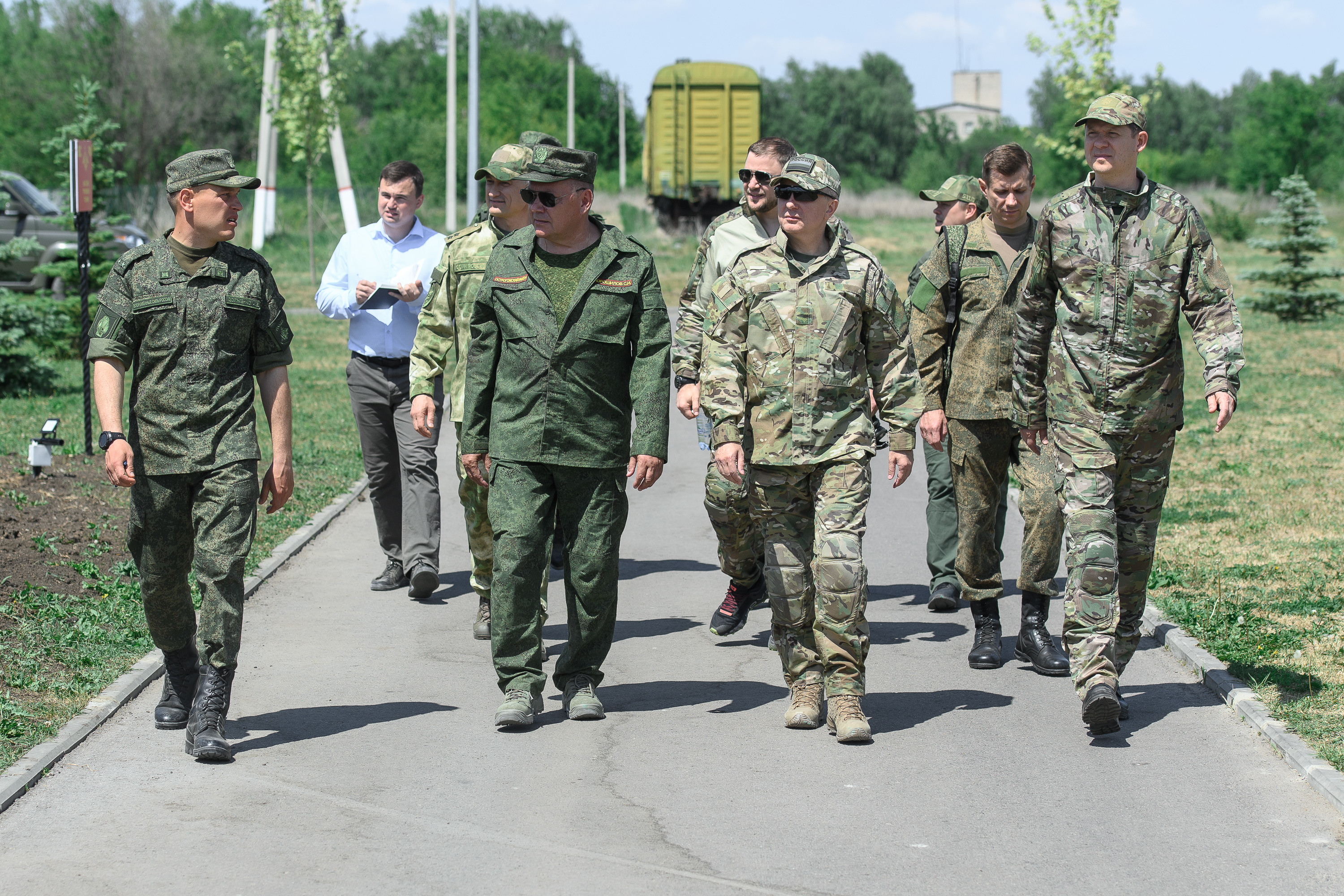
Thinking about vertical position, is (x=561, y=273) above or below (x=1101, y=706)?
above

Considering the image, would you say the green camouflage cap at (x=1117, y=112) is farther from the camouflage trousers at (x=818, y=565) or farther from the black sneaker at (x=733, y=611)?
the black sneaker at (x=733, y=611)

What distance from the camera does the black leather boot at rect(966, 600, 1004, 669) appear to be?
696 centimetres

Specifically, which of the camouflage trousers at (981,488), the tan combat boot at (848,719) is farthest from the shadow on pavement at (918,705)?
the camouflage trousers at (981,488)

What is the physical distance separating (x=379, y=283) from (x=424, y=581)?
162 cm

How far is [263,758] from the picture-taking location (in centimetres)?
560

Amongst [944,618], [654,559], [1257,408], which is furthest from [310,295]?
[944,618]

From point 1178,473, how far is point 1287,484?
933mm

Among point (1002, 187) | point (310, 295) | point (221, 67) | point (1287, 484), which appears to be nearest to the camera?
point (1002, 187)

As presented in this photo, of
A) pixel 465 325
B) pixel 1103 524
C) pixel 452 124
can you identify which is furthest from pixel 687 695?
pixel 452 124

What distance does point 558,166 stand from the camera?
230 inches

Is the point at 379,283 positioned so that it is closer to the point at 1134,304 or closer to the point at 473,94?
the point at 1134,304

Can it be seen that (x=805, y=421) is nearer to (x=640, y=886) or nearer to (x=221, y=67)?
(x=640, y=886)

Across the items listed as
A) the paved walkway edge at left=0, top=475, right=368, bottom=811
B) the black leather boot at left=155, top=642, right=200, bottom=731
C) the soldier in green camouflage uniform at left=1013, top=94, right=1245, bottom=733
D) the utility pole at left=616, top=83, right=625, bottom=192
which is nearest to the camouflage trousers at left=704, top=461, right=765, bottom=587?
the soldier in green camouflage uniform at left=1013, top=94, right=1245, bottom=733

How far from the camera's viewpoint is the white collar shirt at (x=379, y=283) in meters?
8.29
